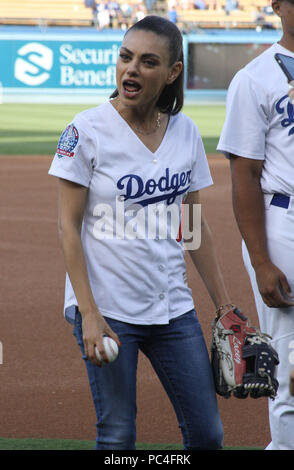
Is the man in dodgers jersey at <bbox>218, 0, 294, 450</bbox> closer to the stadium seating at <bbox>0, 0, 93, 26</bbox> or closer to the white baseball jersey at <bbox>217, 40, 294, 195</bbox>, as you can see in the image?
the white baseball jersey at <bbox>217, 40, 294, 195</bbox>

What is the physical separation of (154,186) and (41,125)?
19.7m

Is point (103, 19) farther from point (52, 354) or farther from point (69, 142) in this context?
point (69, 142)

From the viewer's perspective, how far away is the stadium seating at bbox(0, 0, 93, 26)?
33.4 meters

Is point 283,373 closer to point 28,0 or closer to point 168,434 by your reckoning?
point 168,434

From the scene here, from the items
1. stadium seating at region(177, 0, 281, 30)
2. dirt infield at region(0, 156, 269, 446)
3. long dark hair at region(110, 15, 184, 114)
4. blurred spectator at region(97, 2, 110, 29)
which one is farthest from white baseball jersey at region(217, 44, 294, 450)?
stadium seating at region(177, 0, 281, 30)

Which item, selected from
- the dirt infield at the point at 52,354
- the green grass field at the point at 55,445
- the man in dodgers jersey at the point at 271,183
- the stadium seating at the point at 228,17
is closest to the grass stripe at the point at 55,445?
the green grass field at the point at 55,445

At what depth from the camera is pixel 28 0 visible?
1421 inches

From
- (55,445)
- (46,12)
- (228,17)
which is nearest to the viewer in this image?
(55,445)

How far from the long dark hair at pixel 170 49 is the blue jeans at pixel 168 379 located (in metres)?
0.80

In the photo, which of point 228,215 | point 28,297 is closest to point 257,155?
point 28,297

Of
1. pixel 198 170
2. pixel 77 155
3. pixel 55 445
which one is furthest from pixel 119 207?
pixel 55 445

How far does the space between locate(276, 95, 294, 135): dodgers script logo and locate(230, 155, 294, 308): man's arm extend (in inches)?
7.0

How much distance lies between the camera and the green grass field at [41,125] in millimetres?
17967

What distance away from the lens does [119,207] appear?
2.80 m
